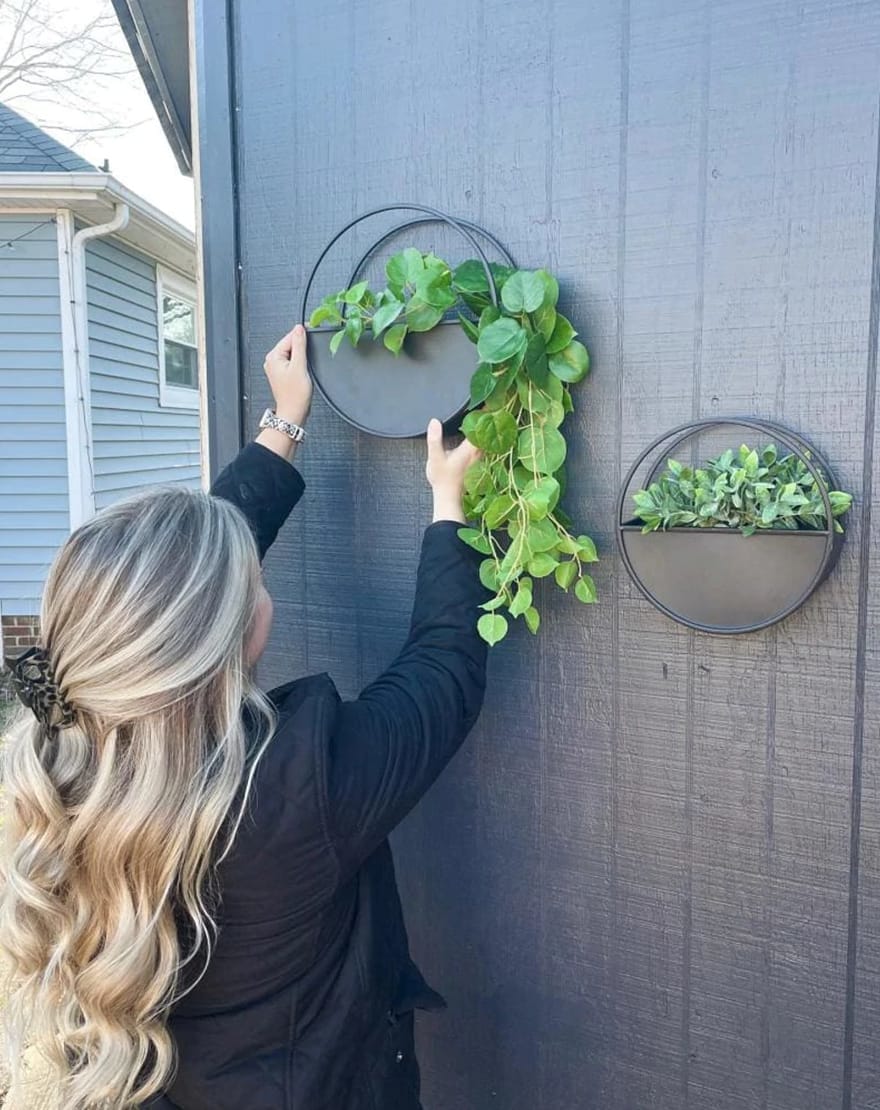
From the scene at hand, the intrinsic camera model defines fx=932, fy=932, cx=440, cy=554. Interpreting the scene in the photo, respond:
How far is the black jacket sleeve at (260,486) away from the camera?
1.47 m

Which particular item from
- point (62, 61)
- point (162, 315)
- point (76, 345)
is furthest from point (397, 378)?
point (62, 61)

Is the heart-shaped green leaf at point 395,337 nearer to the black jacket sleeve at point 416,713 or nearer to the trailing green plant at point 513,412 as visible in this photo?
the trailing green plant at point 513,412

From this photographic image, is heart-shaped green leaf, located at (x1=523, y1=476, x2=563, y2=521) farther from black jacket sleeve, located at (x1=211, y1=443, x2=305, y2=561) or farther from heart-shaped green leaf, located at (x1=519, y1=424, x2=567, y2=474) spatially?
black jacket sleeve, located at (x1=211, y1=443, x2=305, y2=561)

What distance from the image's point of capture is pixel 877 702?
1.18 metres

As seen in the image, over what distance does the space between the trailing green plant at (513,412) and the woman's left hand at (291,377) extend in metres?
0.20

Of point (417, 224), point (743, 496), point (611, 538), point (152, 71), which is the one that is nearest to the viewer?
point (743, 496)

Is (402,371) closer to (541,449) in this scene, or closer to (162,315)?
(541,449)

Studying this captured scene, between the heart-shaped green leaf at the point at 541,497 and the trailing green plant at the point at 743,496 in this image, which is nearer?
the trailing green plant at the point at 743,496

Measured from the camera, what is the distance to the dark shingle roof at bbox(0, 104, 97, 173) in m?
5.72

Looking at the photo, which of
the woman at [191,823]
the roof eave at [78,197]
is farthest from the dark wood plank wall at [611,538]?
the roof eave at [78,197]

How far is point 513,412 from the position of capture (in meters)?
1.30

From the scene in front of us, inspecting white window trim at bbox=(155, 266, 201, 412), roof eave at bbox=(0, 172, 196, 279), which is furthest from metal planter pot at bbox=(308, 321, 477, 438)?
white window trim at bbox=(155, 266, 201, 412)

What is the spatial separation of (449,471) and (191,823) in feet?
1.91

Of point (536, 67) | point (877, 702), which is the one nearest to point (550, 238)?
point (536, 67)
